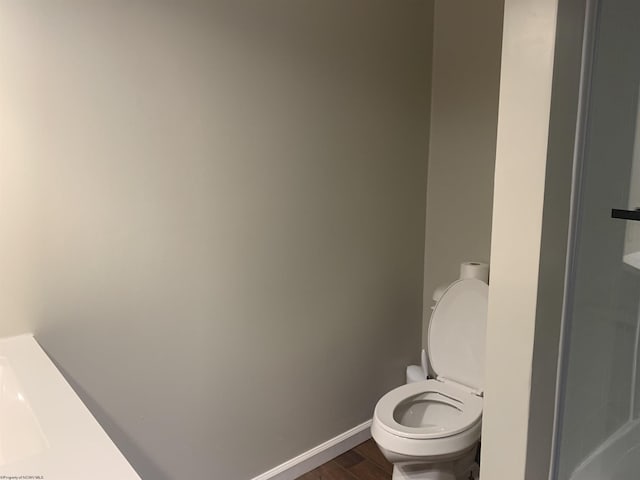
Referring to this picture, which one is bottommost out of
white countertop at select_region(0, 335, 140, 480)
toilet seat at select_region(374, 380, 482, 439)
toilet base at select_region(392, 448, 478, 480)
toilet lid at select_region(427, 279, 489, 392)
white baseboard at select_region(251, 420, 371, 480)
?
white baseboard at select_region(251, 420, 371, 480)

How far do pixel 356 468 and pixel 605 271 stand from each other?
1390 millimetres

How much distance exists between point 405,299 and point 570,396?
1.07 meters

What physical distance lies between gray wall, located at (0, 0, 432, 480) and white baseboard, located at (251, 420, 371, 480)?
46 mm

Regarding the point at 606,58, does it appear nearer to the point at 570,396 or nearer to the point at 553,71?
the point at 553,71

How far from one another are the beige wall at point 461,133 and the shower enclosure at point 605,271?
0.74m

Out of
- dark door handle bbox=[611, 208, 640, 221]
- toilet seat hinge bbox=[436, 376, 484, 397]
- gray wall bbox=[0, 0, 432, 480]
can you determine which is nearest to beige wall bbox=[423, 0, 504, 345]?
gray wall bbox=[0, 0, 432, 480]

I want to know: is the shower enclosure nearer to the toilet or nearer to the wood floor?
the toilet

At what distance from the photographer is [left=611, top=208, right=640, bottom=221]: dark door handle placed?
146cm

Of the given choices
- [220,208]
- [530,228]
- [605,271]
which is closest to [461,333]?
[605,271]

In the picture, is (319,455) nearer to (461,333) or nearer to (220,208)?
(461,333)

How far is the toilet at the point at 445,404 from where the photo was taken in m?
1.69

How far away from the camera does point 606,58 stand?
52.3 inches

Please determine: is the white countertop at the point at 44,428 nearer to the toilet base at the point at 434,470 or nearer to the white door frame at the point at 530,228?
the white door frame at the point at 530,228

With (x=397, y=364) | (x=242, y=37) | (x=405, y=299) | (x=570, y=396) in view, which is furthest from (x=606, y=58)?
(x=397, y=364)
